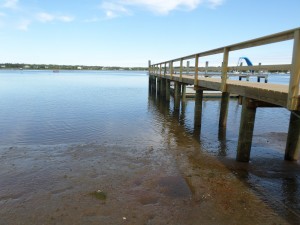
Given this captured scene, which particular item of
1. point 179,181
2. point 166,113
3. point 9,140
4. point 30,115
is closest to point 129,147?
point 179,181

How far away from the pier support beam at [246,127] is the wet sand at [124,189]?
0.68 m

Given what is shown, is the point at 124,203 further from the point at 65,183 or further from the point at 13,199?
the point at 13,199

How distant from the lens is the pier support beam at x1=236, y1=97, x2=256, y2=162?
684 centimetres

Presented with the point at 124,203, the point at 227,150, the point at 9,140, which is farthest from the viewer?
the point at 9,140

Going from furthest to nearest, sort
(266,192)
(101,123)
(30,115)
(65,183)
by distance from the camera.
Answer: (30,115) < (101,123) < (65,183) < (266,192)

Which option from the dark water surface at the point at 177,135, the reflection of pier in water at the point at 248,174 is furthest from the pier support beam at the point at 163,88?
the reflection of pier in water at the point at 248,174

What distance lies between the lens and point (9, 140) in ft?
33.5

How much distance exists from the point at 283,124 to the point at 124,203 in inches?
472

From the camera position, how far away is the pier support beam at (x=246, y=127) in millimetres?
6844

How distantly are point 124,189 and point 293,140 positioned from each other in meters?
5.35

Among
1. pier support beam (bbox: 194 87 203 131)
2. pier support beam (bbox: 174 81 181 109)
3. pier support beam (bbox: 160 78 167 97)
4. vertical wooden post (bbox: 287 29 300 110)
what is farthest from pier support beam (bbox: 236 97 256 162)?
pier support beam (bbox: 160 78 167 97)

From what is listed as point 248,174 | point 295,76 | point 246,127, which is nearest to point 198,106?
point 246,127

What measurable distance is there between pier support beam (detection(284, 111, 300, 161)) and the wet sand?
210 centimetres

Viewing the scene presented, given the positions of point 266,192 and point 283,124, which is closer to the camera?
point 266,192
